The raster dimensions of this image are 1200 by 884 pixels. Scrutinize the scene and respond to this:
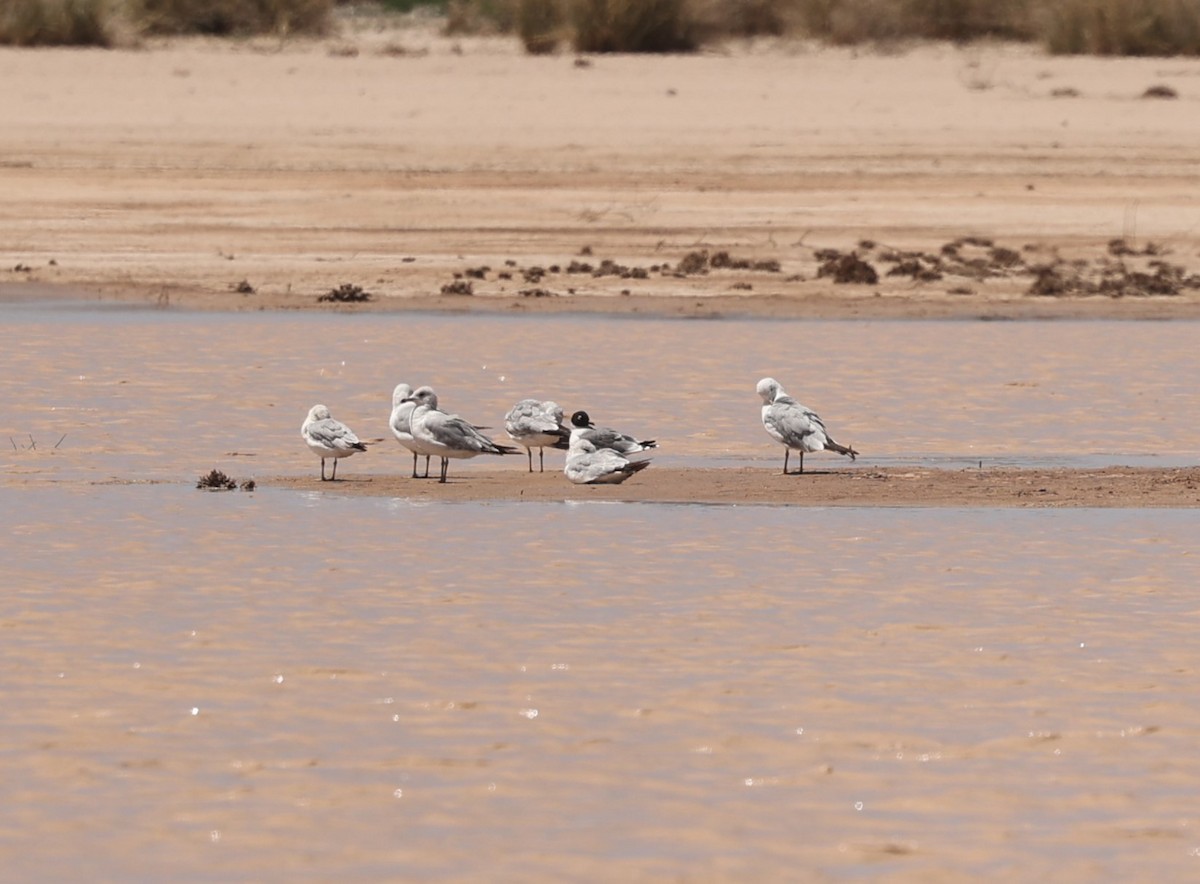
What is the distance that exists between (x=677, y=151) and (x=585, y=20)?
10.9 meters

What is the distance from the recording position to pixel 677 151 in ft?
110

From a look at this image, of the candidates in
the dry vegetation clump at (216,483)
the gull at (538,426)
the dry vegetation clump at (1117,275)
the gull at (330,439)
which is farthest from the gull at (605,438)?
the dry vegetation clump at (1117,275)

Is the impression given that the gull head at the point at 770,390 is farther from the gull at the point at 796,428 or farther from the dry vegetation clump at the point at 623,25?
the dry vegetation clump at the point at 623,25

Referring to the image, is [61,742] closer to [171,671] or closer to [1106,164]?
[171,671]

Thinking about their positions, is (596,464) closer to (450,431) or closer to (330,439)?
(450,431)

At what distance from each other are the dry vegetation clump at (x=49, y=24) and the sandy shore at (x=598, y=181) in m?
1.09

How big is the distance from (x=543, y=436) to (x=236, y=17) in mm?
36108

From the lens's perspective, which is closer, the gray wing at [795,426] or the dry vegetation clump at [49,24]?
the gray wing at [795,426]

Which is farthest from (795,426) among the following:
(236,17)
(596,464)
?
(236,17)

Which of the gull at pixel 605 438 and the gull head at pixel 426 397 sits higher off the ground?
the gull head at pixel 426 397

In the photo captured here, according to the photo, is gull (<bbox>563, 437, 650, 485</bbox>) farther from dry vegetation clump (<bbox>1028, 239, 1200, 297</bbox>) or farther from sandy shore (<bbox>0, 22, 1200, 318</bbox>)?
dry vegetation clump (<bbox>1028, 239, 1200, 297</bbox>)

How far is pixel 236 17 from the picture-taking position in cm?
4859

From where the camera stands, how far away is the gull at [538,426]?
1404 centimetres


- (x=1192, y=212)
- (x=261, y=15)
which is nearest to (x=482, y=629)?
(x=1192, y=212)
